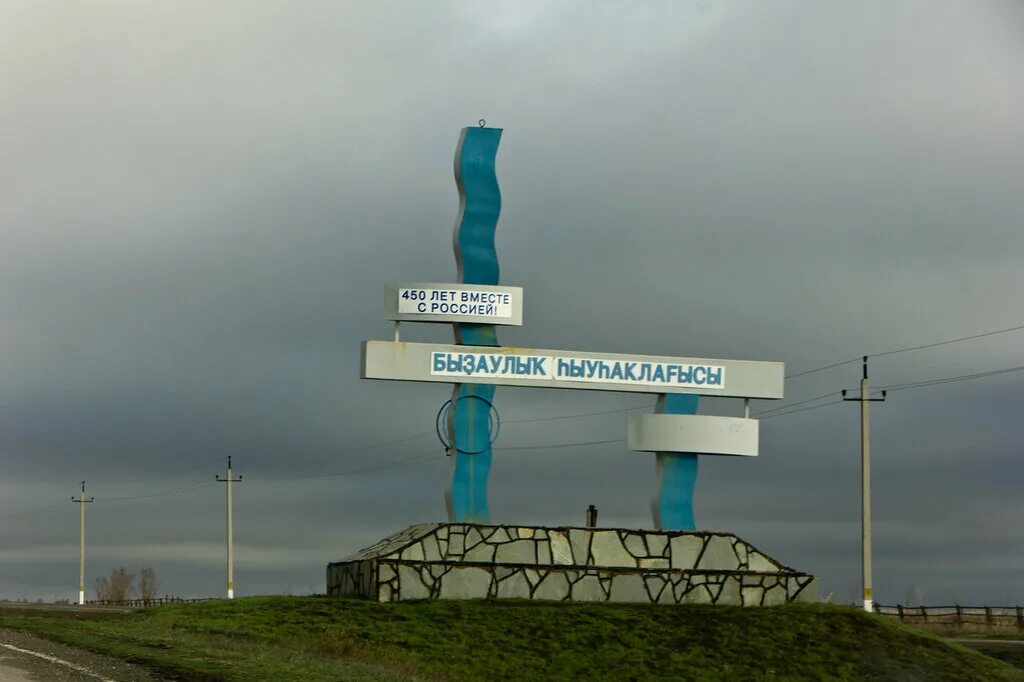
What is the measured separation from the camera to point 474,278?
39812 millimetres

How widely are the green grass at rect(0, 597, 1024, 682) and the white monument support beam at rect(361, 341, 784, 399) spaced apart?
635 centimetres

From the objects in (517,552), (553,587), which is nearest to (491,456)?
(517,552)

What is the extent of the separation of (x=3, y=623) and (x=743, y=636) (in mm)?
17799

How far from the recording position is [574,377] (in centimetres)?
4044

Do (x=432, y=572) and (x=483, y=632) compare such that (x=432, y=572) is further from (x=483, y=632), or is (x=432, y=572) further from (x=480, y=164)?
(x=480, y=164)

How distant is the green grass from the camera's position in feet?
98.8

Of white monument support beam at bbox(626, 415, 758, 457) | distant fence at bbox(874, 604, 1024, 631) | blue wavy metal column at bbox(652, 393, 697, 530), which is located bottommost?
distant fence at bbox(874, 604, 1024, 631)

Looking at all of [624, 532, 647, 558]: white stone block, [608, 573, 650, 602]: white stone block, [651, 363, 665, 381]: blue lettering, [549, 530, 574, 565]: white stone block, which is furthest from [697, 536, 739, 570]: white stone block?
[651, 363, 665, 381]: blue lettering

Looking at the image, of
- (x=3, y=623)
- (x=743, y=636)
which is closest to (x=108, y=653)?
(x=3, y=623)

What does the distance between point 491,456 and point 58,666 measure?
18.6 m

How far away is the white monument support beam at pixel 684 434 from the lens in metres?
40.2

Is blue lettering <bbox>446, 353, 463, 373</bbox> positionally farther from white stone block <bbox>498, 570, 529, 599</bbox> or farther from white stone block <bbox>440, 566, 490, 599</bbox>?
white stone block <bbox>498, 570, 529, 599</bbox>

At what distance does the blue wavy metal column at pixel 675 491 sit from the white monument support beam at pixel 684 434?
1.09 feet

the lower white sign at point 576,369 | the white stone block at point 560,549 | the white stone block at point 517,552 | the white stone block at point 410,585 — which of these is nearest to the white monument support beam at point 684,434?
the lower white sign at point 576,369
